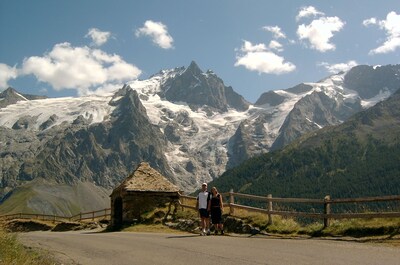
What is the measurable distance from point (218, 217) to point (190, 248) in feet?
20.1

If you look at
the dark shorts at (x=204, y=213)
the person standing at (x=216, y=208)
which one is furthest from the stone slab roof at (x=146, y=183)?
the person standing at (x=216, y=208)

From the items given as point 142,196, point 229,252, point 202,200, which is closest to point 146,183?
point 142,196

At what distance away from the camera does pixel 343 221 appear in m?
21.5

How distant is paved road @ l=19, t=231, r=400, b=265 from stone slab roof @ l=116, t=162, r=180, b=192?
11846 millimetres

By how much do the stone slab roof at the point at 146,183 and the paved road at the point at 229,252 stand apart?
11.8 meters

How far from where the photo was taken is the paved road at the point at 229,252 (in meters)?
14.4

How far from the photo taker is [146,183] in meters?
33.4

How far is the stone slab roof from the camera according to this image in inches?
1287

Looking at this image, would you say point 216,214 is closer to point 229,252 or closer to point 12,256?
point 229,252

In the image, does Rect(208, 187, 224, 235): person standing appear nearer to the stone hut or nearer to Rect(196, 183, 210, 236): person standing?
Rect(196, 183, 210, 236): person standing

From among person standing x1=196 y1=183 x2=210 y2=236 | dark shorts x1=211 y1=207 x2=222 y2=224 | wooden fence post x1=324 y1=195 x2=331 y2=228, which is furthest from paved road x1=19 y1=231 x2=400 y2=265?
person standing x1=196 y1=183 x2=210 y2=236

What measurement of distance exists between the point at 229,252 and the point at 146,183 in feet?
57.8

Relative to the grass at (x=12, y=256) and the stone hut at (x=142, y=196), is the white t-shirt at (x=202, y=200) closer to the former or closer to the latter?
the stone hut at (x=142, y=196)

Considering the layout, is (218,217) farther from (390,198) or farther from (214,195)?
(390,198)
